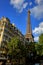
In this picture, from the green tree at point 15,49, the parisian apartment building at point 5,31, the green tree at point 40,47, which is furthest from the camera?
the parisian apartment building at point 5,31

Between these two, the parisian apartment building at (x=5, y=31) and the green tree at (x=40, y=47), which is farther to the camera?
the parisian apartment building at (x=5, y=31)

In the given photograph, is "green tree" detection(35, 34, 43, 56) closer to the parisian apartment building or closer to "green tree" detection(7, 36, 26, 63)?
"green tree" detection(7, 36, 26, 63)

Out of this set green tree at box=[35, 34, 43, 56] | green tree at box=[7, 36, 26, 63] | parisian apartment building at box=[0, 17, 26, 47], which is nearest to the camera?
green tree at box=[7, 36, 26, 63]

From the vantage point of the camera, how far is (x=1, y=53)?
6069cm

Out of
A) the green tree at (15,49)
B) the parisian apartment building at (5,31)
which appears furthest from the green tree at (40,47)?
the parisian apartment building at (5,31)

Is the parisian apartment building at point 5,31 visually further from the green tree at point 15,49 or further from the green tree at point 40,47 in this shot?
the green tree at point 40,47

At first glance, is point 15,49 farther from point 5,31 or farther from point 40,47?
point 5,31

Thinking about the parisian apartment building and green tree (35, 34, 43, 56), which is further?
the parisian apartment building

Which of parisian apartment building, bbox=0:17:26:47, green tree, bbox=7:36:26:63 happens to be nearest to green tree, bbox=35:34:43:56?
green tree, bbox=7:36:26:63

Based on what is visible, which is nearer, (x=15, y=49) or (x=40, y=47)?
(x=15, y=49)

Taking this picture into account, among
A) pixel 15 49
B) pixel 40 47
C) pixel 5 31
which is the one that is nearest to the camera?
pixel 15 49

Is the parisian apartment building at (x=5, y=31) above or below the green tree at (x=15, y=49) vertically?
above

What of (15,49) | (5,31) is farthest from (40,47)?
(5,31)

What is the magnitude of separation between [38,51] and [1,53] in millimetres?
12509
